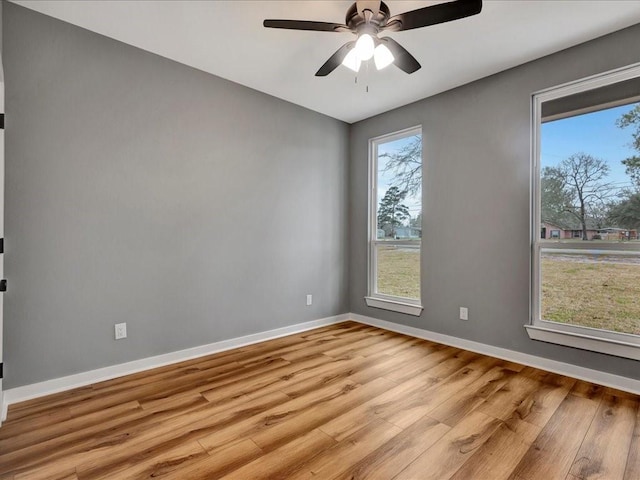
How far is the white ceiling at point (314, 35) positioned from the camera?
7.17 ft

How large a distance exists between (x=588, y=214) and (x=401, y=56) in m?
1.98

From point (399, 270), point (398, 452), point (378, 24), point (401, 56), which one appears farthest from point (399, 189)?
point (398, 452)

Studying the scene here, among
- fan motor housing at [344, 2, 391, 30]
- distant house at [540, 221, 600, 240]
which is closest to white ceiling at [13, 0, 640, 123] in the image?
fan motor housing at [344, 2, 391, 30]

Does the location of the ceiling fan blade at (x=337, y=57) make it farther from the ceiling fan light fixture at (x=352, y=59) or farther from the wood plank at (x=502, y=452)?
the wood plank at (x=502, y=452)

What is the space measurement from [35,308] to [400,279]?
11.2ft

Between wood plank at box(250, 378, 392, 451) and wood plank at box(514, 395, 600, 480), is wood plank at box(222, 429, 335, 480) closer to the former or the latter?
wood plank at box(250, 378, 392, 451)

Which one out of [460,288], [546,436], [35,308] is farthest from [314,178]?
[546,436]

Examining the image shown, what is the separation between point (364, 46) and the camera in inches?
78.2

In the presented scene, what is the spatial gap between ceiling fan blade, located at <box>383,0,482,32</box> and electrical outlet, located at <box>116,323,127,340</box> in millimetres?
2872

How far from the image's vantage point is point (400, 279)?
13.0 ft

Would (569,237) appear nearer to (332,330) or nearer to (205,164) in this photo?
(332,330)

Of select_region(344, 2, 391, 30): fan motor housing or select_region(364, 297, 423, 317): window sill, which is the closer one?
select_region(344, 2, 391, 30): fan motor housing

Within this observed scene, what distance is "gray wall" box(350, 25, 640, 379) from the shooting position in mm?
2640

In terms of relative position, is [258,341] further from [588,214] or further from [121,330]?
[588,214]
